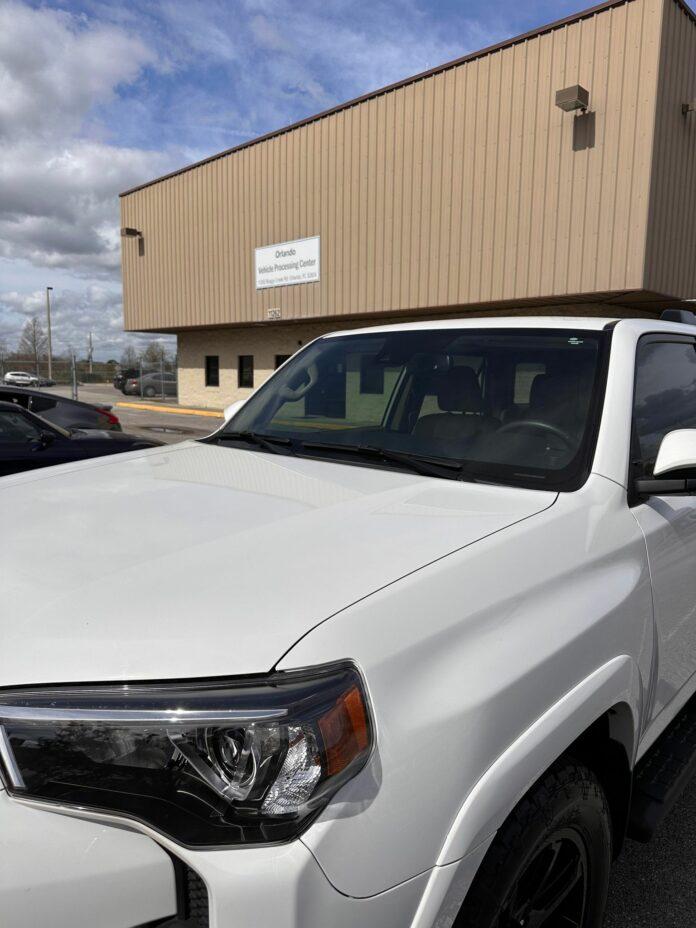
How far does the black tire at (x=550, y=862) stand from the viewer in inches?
53.0

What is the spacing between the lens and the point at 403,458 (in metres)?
2.35

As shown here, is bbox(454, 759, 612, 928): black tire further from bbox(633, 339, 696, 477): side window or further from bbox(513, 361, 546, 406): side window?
bbox(513, 361, 546, 406): side window

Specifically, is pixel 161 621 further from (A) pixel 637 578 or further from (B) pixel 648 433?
(B) pixel 648 433

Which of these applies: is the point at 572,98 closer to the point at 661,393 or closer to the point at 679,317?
the point at 679,317

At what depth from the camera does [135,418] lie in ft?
79.9

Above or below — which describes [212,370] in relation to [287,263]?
below

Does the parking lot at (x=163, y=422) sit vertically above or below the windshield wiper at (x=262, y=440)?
below

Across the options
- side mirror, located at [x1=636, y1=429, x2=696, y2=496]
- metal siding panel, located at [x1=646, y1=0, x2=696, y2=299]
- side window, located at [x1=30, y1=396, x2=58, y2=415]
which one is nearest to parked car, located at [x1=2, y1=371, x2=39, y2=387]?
side window, located at [x1=30, y1=396, x2=58, y2=415]

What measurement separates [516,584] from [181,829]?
0.83 meters

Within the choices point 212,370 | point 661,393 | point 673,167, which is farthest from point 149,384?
point 661,393

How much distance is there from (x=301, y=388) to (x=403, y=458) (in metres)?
1.01

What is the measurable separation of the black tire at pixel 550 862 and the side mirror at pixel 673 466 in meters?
0.85

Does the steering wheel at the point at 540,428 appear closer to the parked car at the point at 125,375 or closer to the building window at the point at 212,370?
the building window at the point at 212,370

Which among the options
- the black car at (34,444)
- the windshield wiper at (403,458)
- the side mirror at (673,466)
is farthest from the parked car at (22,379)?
the side mirror at (673,466)
